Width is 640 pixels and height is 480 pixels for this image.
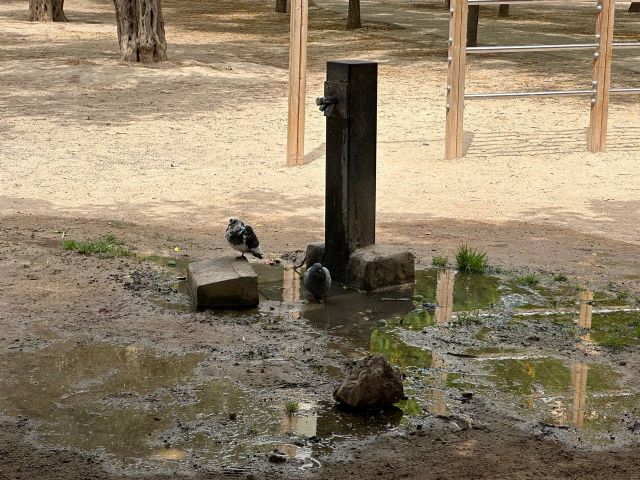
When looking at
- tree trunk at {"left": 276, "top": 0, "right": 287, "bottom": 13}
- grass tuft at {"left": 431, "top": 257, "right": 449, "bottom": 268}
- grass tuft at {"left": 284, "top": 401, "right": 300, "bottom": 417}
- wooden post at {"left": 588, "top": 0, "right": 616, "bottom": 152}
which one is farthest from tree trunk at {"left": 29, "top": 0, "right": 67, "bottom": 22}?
grass tuft at {"left": 284, "top": 401, "right": 300, "bottom": 417}

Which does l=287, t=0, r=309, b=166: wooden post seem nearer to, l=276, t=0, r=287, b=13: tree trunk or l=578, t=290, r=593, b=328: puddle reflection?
l=578, t=290, r=593, b=328: puddle reflection

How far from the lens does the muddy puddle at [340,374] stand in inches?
195

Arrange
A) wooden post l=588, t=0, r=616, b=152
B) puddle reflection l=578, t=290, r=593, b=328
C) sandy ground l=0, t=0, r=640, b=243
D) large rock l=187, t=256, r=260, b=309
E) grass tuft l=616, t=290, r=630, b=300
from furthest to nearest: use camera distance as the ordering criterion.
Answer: wooden post l=588, t=0, r=616, b=152 < sandy ground l=0, t=0, r=640, b=243 < grass tuft l=616, t=290, r=630, b=300 < large rock l=187, t=256, r=260, b=309 < puddle reflection l=578, t=290, r=593, b=328

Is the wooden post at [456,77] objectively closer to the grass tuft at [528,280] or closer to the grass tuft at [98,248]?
the grass tuft at [528,280]

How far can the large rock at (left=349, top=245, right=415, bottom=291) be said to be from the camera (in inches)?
288

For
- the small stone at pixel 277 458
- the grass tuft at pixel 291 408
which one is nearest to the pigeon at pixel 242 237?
the grass tuft at pixel 291 408

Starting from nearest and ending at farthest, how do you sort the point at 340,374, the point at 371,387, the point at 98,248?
the point at 371,387
the point at 340,374
the point at 98,248

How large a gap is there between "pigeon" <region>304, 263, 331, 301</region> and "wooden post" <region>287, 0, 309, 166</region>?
15.8 feet

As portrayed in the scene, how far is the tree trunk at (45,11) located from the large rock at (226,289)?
21.0 meters

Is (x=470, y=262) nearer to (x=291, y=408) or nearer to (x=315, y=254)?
(x=315, y=254)

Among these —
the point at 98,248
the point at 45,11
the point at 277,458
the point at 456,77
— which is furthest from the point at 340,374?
the point at 45,11

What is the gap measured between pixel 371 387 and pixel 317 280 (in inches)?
69.7

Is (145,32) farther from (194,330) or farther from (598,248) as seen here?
(194,330)

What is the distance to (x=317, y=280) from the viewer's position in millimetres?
6891
